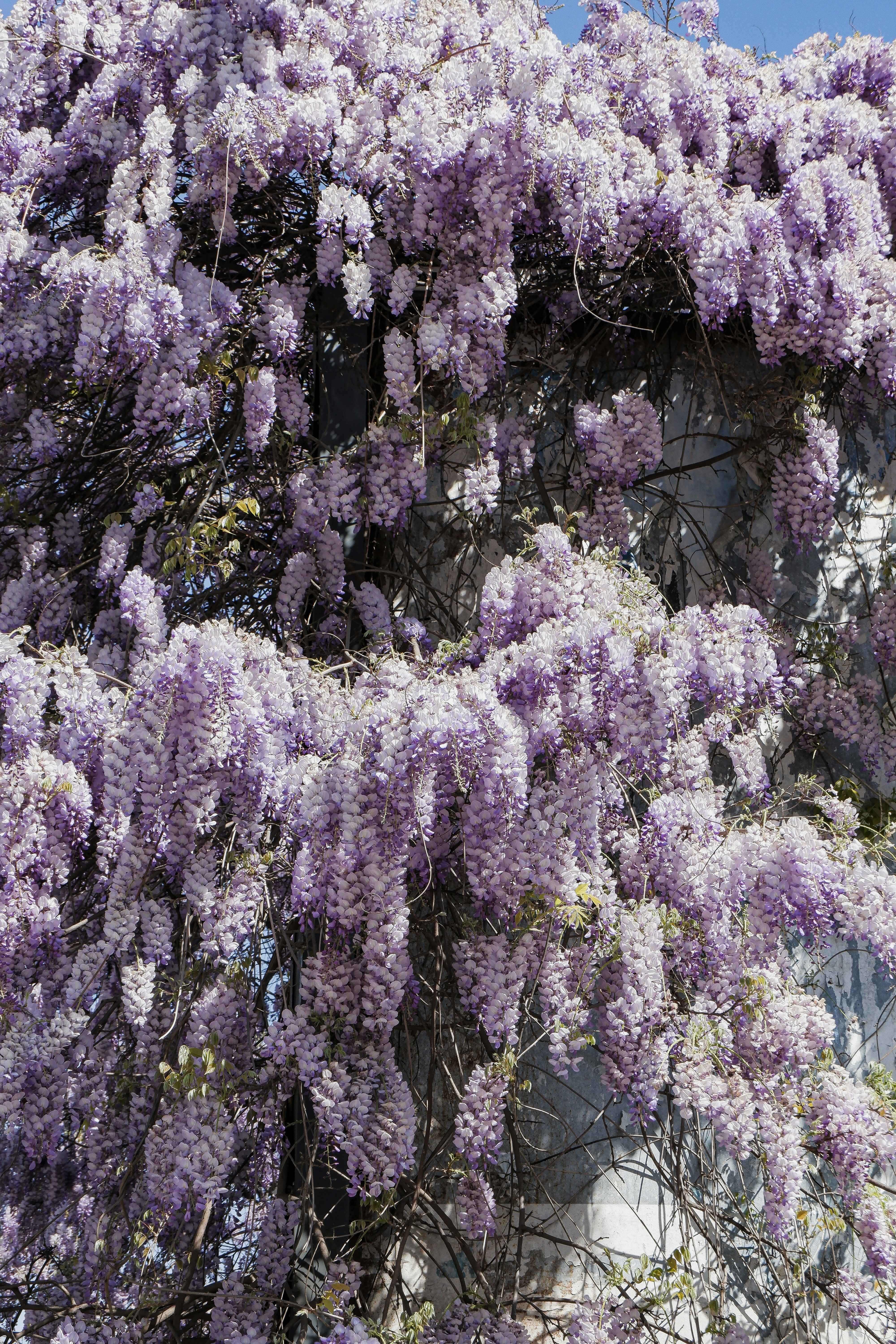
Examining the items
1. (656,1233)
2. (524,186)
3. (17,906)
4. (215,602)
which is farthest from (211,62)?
(656,1233)

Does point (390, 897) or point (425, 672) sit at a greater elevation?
point (425, 672)

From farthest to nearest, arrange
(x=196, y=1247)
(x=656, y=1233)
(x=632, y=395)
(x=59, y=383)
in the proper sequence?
(x=632, y=395) → (x=59, y=383) → (x=656, y=1233) → (x=196, y=1247)

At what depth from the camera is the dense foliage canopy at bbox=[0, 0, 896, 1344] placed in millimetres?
2266

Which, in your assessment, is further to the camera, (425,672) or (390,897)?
A: (425,672)

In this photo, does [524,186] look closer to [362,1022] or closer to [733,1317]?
[362,1022]

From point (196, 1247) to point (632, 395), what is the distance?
2587 millimetres

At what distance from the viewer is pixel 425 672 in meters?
2.49

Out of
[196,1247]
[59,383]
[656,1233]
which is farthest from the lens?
[59,383]

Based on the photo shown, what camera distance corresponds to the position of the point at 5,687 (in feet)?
7.55

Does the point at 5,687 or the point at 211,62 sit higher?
the point at 211,62

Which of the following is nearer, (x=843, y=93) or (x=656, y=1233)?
(x=656, y=1233)

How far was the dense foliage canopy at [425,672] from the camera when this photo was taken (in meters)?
2.27

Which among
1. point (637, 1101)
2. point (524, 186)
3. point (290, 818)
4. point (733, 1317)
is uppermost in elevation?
point (524, 186)

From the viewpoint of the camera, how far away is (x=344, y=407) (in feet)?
10.4
